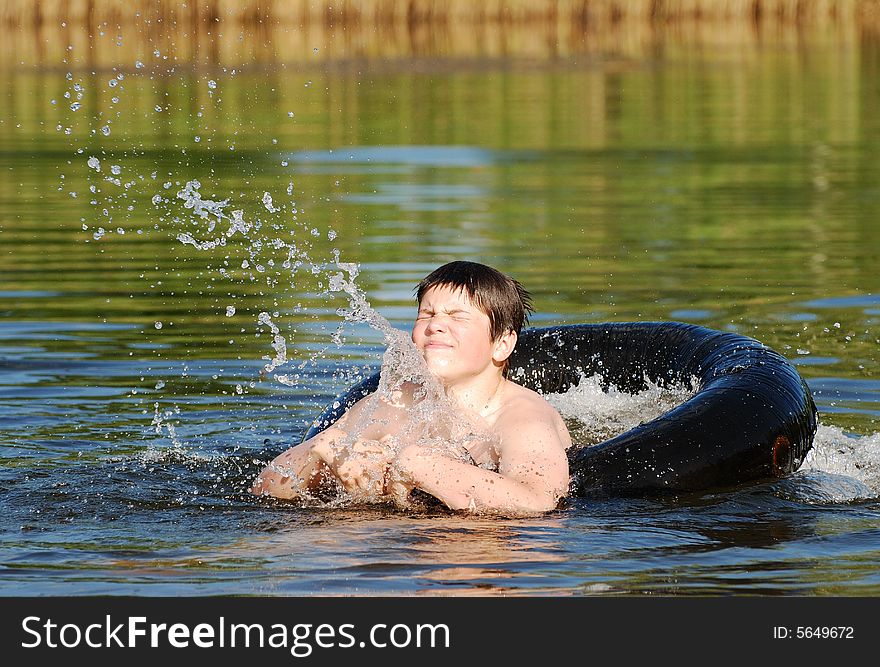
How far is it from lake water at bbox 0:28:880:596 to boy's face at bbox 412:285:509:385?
61 cm

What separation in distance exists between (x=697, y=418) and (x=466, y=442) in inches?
40.1

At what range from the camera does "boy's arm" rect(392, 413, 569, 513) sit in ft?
20.5

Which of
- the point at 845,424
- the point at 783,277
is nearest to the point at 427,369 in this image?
the point at 845,424

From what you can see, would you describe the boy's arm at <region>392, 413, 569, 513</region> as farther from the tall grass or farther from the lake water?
the tall grass

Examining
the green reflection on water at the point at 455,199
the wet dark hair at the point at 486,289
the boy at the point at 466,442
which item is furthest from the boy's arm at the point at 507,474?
the green reflection on water at the point at 455,199

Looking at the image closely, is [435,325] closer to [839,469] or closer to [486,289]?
[486,289]

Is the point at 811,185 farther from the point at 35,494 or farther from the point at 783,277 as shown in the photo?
the point at 35,494

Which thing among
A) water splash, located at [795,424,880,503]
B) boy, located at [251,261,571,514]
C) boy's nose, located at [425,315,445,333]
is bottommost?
water splash, located at [795,424,880,503]

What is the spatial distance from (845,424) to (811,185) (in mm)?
9754

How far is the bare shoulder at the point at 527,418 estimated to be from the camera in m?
6.46

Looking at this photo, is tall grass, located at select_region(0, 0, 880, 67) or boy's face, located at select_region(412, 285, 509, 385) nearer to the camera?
boy's face, located at select_region(412, 285, 509, 385)

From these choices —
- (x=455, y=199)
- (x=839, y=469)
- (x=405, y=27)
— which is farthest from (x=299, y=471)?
(x=405, y=27)

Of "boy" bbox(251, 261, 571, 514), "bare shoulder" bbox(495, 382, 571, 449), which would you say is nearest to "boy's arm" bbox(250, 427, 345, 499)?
"boy" bbox(251, 261, 571, 514)

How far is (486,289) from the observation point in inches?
255
